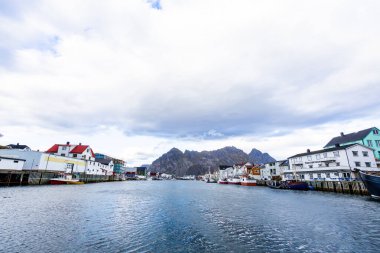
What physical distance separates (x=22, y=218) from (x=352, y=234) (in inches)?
1223

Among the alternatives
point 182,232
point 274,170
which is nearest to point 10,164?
point 182,232

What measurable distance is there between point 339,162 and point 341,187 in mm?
9782

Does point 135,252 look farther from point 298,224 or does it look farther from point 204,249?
point 298,224

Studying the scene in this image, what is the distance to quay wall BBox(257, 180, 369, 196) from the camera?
44.1 m

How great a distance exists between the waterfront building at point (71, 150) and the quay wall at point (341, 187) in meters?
93.2

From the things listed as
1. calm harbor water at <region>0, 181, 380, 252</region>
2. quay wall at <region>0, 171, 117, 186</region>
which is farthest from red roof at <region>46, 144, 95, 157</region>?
calm harbor water at <region>0, 181, 380, 252</region>

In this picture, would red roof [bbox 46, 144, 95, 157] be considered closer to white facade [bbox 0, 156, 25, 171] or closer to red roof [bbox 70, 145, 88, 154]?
red roof [bbox 70, 145, 88, 154]

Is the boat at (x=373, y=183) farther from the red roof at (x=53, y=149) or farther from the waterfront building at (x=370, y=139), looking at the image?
the red roof at (x=53, y=149)

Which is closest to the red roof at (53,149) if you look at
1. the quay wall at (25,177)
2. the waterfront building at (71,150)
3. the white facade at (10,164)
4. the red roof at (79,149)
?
the waterfront building at (71,150)

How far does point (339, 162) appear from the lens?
56.5 meters

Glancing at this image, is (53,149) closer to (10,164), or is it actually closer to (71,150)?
(71,150)

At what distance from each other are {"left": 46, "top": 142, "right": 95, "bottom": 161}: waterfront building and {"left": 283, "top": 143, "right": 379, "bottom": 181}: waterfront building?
308 ft

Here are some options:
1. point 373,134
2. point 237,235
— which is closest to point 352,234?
point 237,235

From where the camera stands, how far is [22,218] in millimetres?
19688
